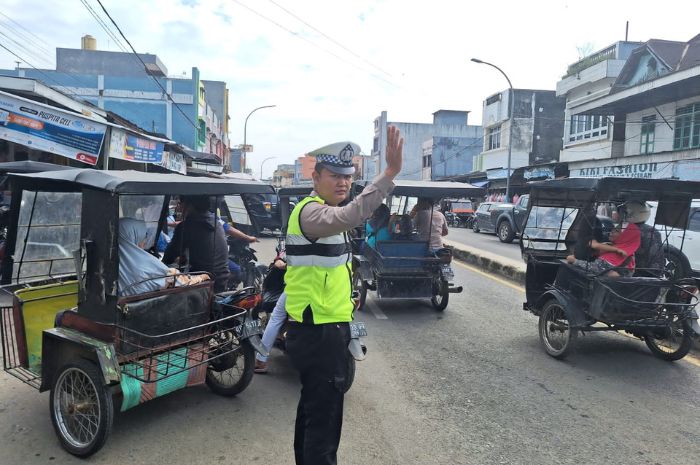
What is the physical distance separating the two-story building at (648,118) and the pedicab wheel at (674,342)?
1435cm

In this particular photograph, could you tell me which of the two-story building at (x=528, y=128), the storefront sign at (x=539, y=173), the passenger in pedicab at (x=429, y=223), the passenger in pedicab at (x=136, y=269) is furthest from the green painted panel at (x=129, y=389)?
the two-story building at (x=528, y=128)

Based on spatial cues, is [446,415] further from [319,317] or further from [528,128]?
[528,128]

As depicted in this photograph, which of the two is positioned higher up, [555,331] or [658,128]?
[658,128]

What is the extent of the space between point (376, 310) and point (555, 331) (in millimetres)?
2833

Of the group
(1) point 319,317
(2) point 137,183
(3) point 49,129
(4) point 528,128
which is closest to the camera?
(1) point 319,317

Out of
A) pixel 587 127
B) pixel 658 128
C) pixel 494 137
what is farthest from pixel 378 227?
pixel 494 137

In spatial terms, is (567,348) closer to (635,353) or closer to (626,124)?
(635,353)

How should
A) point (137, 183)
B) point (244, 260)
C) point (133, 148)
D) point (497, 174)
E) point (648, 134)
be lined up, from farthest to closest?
point (497, 174) → point (648, 134) → point (133, 148) → point (244, 260) → point (137, 183)

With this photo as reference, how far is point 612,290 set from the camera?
4828 mm

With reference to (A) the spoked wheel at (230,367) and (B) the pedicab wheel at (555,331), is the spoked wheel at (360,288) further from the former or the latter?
(A) the spoked wheel at (230,367)

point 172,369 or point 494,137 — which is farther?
point 494,137

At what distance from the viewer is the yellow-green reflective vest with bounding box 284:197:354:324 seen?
2.45 m

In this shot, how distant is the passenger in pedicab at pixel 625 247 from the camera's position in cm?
520

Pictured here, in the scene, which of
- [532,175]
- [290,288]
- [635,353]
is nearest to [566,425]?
[635,353]
